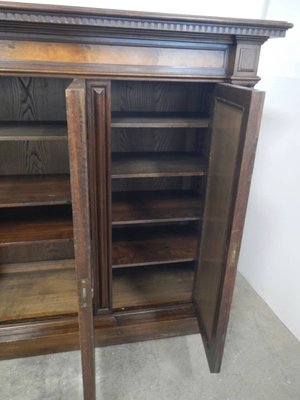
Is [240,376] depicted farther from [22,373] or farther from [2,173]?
[2,173]

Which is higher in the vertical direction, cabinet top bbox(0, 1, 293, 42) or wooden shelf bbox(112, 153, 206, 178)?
cabinet top bbox(0, 1, 293, 42)

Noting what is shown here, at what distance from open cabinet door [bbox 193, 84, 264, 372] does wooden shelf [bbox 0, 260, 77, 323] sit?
1.77 ft

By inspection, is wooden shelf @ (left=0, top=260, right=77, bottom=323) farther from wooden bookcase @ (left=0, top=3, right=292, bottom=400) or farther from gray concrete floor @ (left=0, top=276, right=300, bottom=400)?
gray concrete floor @ (left=0, top=276, right=300, bottom=400)

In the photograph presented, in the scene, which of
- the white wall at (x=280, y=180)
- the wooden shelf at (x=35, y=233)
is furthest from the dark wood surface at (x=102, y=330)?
the white wall at (x=280, y=180)

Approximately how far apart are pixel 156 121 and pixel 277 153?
592 mm

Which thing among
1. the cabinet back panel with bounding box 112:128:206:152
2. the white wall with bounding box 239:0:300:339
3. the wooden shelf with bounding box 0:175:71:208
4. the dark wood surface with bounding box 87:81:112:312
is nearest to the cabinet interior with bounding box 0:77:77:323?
the wooden shelf with bounding box 0:175:71:208

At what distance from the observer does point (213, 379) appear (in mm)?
1130

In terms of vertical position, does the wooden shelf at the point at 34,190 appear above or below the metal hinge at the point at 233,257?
above

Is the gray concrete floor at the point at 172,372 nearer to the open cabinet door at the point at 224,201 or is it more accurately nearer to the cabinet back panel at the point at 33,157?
the open cabinet door at the point at 224,201

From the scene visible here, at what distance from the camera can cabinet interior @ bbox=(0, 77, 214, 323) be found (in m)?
1.15

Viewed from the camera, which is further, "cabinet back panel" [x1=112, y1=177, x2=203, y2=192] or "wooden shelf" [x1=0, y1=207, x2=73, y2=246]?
"cabinet back panel" [x1=112, y1=177, x2=203, y2=192]

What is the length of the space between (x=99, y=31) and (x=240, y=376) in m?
1.22

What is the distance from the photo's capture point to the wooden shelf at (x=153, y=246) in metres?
1.23

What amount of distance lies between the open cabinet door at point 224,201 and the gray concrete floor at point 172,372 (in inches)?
5.2
